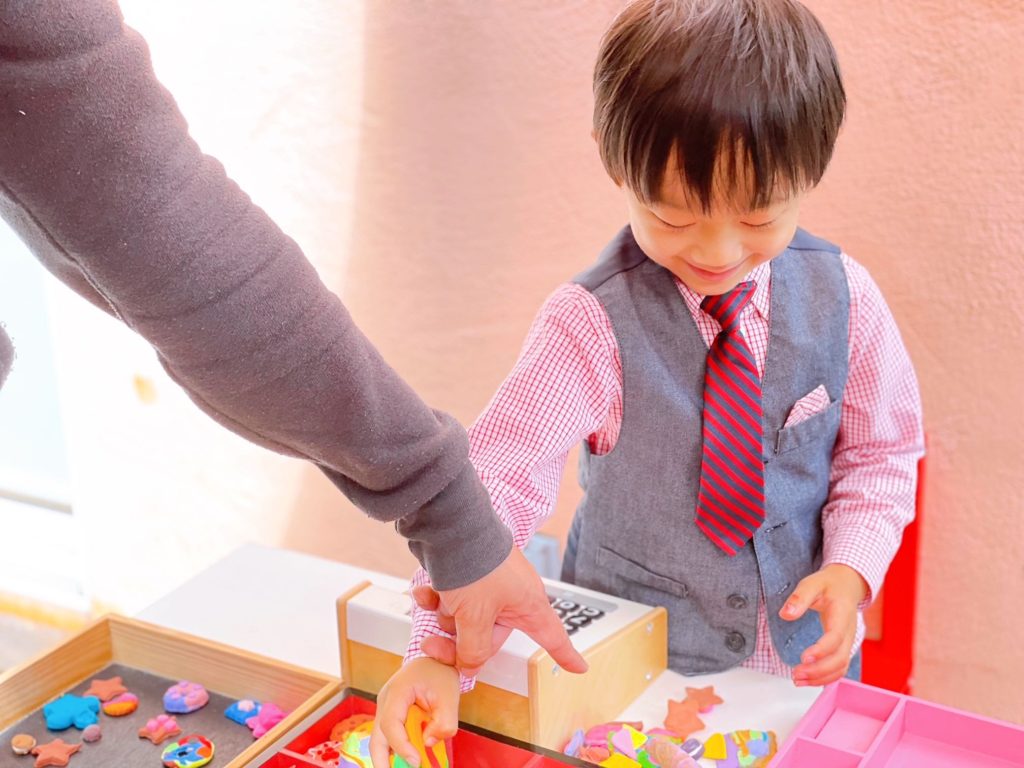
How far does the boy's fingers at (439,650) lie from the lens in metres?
0.75

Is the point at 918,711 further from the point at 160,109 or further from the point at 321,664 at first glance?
the point at 160,109

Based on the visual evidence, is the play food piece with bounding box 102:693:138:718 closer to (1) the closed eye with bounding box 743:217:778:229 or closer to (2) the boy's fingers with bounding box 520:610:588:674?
(2) the boy's fingers with bounding box 520:610:588:674

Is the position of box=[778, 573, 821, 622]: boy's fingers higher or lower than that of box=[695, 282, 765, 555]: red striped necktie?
lower

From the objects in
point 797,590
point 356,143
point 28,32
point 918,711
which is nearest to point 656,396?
point 797,590

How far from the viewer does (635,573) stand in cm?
93

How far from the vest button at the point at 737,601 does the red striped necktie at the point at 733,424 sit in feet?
0.18

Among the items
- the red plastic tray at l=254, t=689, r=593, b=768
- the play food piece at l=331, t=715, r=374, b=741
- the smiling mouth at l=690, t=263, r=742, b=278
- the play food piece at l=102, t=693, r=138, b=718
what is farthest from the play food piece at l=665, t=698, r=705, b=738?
the play food piece at l=102, t=693, r=138, b=718

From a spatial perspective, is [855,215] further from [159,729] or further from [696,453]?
[159,729]

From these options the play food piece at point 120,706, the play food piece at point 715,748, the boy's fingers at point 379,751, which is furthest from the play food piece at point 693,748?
the play food piece at point 120,706

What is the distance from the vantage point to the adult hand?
2.26 ft

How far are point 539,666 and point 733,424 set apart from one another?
26 cm

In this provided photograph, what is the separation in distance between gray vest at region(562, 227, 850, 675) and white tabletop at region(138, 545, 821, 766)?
47mm

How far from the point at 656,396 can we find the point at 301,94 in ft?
2.69

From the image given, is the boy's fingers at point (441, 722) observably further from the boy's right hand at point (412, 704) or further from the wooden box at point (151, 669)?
the wooden box at point (151, 669)
